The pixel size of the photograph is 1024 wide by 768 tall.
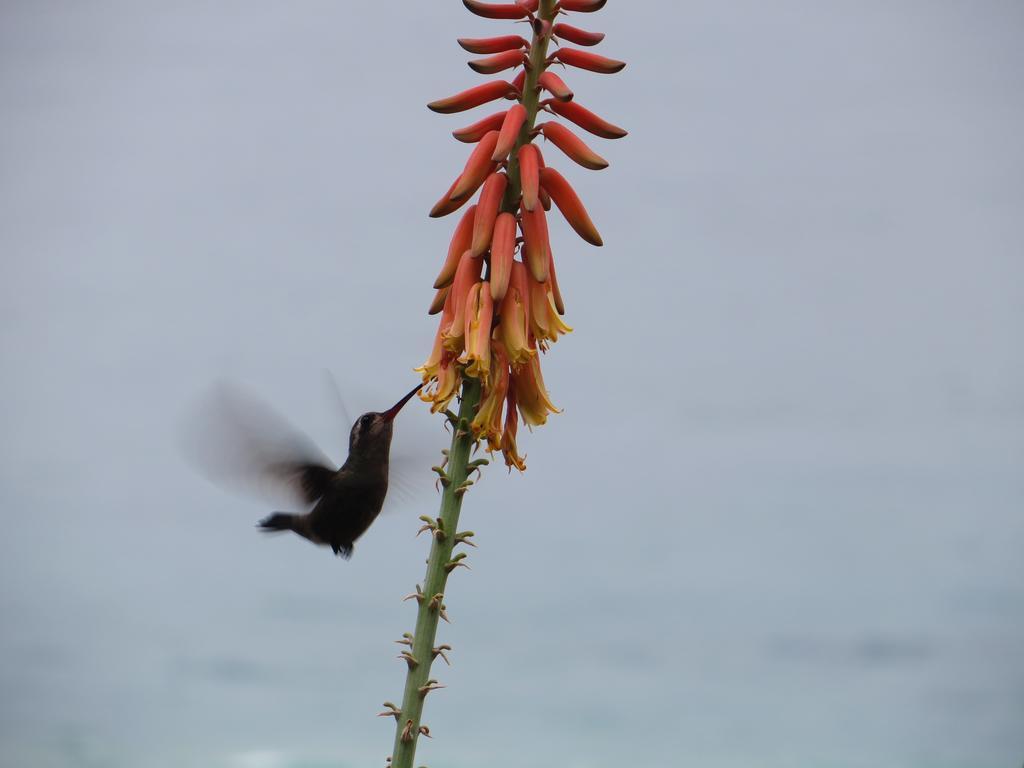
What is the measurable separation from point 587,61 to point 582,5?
0.38m

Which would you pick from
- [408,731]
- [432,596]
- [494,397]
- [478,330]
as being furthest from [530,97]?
[408,731]

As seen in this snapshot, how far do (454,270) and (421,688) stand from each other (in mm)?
3108

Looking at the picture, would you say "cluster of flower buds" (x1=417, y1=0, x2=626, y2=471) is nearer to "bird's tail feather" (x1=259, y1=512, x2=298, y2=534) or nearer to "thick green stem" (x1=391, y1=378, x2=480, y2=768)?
"thick green stem" (x1=391, y1=378, x2=480, y2=768)

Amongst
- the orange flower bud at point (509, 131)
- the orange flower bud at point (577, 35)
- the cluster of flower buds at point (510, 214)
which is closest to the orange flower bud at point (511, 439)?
the cluster of flower buds at point (510, 214)

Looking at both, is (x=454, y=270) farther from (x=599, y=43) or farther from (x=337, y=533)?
(x=337, y=533)

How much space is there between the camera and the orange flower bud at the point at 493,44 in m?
7.96

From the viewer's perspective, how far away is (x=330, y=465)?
10.8 meters

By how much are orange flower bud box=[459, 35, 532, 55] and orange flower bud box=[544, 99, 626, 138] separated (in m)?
0.48

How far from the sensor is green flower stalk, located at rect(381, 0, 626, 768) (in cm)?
777

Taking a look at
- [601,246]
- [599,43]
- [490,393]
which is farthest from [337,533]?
[599,43]

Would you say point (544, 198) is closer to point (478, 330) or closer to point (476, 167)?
point (476, 167)

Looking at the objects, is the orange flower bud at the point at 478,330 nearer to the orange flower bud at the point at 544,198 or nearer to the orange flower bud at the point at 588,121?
the orange flower bud at the point at 544,198

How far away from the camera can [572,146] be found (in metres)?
7.81

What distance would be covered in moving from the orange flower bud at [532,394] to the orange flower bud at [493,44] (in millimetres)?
2247
